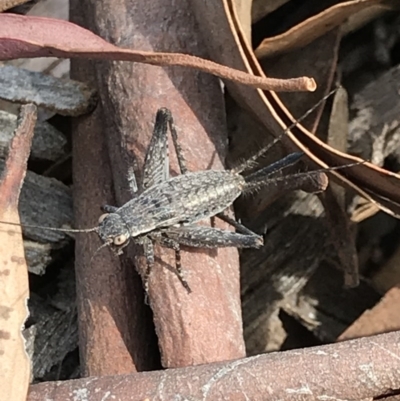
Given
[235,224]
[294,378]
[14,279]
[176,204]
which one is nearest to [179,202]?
[176,204]

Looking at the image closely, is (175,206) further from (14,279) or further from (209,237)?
(14,279)

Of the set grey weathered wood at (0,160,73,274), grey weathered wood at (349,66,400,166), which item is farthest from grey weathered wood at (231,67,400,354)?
grey weathered wood at (0,160,73,274)

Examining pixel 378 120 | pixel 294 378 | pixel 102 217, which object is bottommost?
pixel 294 378

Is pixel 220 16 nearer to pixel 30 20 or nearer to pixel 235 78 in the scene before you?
pixel 235 78

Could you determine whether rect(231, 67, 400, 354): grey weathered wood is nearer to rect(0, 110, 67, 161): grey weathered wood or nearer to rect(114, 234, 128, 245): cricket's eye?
rect(114, 234, 128, 245): cricket's eye

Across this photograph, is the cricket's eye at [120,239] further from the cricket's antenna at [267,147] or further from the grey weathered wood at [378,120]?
the grey weathered wood at [378,120]

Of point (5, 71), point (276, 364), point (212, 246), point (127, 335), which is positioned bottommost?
point (276, 364)

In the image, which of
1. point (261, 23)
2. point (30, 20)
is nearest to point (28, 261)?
point (30, 20)
